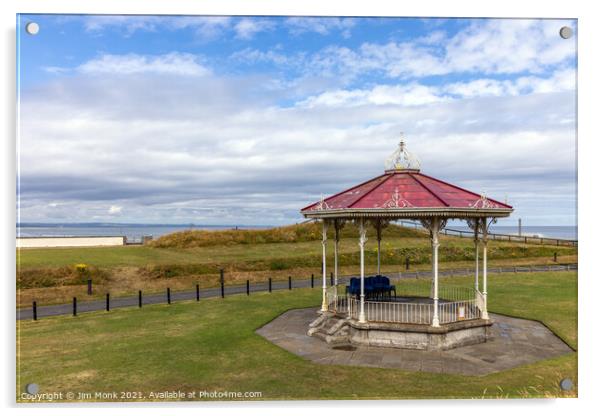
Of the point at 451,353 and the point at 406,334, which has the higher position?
the point at 406,334

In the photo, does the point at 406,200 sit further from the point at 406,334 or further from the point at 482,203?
the point at 406,334

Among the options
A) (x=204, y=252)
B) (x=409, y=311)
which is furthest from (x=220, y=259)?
(x=409, y=311)

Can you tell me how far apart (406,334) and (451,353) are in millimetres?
1332

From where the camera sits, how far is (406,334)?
13.3 m

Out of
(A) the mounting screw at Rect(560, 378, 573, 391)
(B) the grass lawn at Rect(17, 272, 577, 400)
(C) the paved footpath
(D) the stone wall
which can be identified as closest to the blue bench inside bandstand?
(B) the grass lawn at Rect(17, 272, 577, 400)

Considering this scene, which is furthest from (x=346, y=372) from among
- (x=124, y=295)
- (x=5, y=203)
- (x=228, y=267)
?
(x=228, y=267)

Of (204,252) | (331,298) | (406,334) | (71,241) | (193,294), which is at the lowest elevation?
(193,294)

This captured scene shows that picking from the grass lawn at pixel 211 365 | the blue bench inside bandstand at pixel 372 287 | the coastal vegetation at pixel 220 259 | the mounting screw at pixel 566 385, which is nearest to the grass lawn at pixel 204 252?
the coastal vegetation at pixel 220 259

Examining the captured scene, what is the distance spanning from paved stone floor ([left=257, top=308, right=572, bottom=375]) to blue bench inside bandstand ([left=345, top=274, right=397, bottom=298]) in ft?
7.93

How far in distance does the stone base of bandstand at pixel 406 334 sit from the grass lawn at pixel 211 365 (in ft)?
6.84

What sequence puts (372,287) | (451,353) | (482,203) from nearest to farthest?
(451,353), (482,203), (372,287)

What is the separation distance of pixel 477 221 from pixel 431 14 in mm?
7199

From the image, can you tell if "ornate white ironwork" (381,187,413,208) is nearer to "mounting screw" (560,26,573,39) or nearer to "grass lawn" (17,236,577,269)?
"mounting screw" (560,26,573,39)

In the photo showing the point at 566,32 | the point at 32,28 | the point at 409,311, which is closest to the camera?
the point at 32,28
